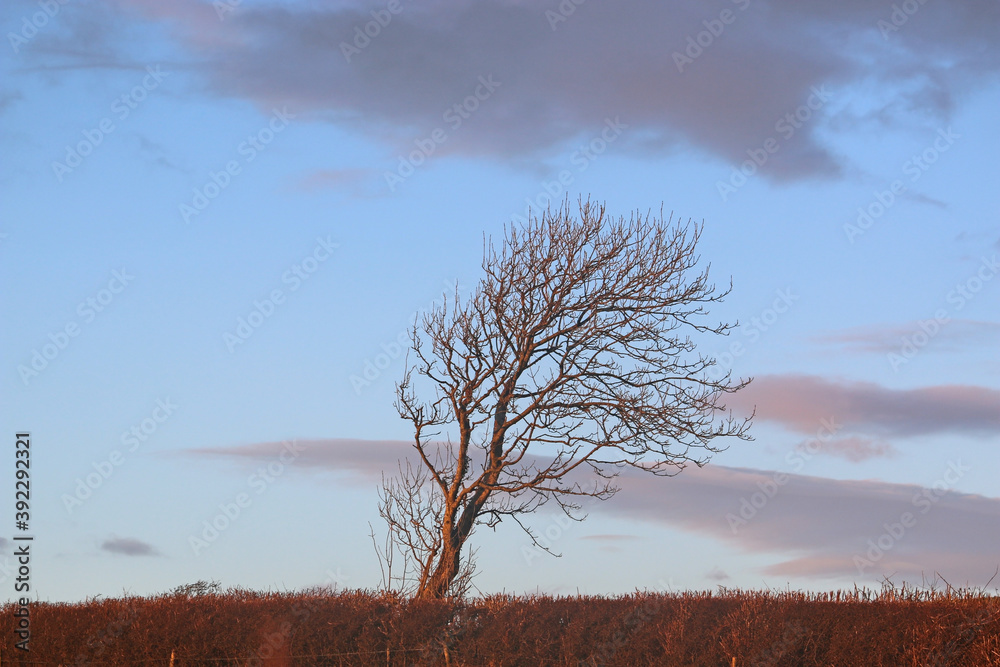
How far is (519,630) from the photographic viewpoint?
14766mm

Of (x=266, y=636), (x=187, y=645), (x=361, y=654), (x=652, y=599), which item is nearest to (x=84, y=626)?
(x=187, y=645)

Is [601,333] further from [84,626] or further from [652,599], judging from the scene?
[84,626]

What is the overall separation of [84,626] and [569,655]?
27.5 ft

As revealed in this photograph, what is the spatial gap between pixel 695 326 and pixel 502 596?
25.3ft

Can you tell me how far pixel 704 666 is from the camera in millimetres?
13195

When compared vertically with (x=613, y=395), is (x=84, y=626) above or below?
below

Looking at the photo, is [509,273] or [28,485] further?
[509,273]

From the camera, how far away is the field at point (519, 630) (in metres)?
12.8

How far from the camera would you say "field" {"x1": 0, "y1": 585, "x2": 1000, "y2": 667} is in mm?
12844

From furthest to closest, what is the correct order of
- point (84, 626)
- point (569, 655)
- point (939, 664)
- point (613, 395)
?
1. point (613, 395)
2. point (84, 626)
3. point (569, 655)
4. point (939, 664)

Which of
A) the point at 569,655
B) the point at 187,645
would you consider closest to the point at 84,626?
the point at 187,645

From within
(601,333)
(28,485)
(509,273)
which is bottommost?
(28,485)

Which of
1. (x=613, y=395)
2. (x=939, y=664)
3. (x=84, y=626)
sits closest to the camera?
(x=939, y=664)

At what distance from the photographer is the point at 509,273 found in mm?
20016
